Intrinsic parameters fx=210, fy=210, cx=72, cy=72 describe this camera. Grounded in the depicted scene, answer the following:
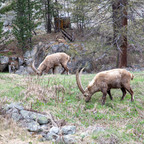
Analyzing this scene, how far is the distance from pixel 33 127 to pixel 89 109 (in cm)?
262

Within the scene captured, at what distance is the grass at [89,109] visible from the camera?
5770mm

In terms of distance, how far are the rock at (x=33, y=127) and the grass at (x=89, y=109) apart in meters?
1.00

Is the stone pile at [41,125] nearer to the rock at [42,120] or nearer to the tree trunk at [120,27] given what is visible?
the rock at [42,120]

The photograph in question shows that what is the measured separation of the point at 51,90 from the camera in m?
8.76

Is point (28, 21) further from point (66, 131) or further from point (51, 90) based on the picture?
point (66, 131)

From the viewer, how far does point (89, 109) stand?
7789 mm

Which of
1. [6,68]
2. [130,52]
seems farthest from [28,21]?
[130,52]

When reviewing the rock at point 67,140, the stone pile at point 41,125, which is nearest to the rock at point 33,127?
the stone pile at point 41,125

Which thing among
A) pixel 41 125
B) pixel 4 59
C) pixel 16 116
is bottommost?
pixel 41 125

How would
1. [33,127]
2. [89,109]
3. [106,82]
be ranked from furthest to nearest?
1. [106,82]
2. [89,109]
3. [33,127]

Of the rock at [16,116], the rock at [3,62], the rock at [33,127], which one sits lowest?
the rock at [33,127]

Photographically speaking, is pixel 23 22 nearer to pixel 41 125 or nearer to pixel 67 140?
pixel 41 125

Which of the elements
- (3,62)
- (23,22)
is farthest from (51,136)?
(23,22)

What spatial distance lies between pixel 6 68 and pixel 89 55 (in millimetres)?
10311
